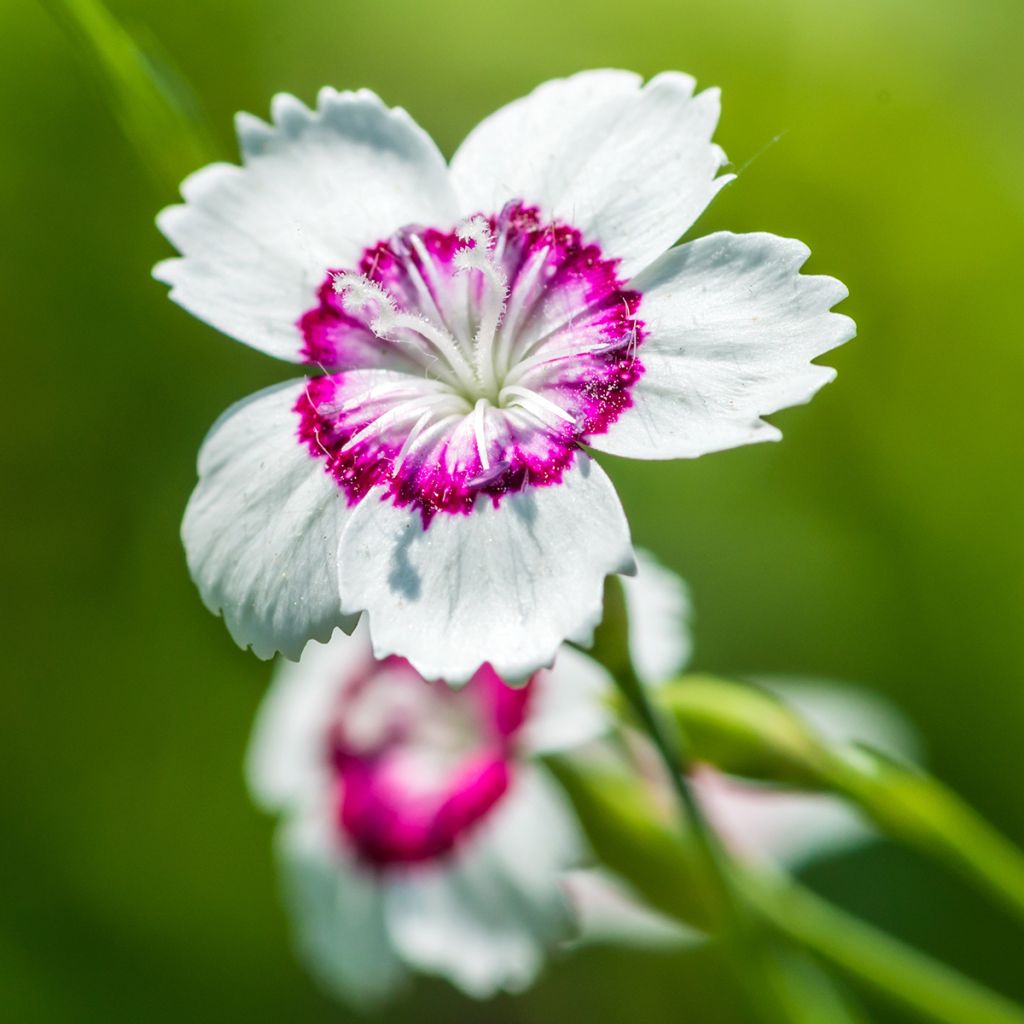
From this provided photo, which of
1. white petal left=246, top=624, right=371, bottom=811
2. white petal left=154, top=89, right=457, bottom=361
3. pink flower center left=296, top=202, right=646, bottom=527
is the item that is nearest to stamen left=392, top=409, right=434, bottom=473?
pink flower center left=296, top=202, right=646, bottom=527

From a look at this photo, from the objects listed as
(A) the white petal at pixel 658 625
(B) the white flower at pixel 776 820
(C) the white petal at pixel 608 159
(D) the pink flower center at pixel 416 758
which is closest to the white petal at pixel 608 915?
(B) the white flower at pixel 776 820

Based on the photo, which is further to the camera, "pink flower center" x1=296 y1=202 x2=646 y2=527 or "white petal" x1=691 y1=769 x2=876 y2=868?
"white petal" x1=691 y1=769 x2=876 y2=868

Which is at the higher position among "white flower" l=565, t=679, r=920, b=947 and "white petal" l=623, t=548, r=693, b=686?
"white petal" l=623, t=548, r=693, b=686

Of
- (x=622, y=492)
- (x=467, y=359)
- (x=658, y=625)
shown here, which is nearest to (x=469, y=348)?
(x=467, y=359)

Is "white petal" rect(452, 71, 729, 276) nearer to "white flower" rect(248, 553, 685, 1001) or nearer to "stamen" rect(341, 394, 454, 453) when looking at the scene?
"stamen" rect(341, 394, 454, 453)

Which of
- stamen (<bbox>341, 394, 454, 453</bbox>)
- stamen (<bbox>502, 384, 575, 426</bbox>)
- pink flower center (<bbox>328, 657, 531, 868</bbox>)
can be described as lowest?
pink flower center (<bbox>328, 657, 531, 868</bbox>)

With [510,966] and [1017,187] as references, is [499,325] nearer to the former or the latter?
[510,966]

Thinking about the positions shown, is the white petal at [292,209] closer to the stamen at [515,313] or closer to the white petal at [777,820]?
the stamen at [515,313]
